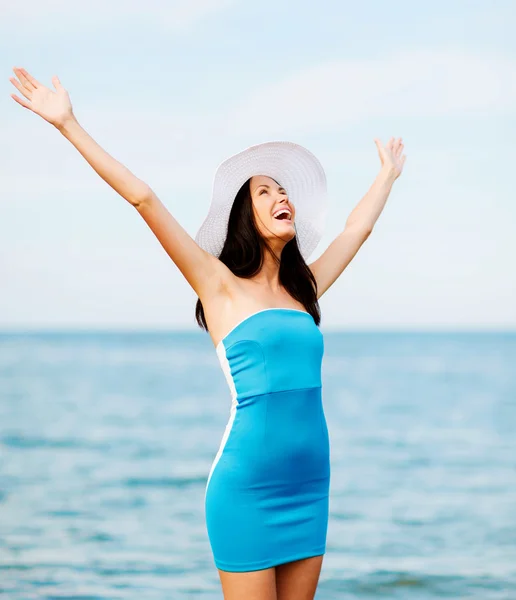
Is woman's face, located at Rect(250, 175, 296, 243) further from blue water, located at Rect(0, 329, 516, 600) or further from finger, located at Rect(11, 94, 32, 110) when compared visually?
blue water, located at Rect(0, 329, 516, 600)

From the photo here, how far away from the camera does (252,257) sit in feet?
9.62

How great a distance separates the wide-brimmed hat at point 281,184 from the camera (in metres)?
3.00

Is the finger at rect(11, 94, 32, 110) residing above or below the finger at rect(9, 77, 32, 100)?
below

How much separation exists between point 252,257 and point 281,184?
380 mm

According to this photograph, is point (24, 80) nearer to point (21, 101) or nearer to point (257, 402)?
point (21, 101)

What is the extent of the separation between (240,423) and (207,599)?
3.85 m

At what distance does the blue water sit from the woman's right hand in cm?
414

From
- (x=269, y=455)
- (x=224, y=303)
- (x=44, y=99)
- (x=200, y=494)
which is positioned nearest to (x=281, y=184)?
(x=224, y=303)

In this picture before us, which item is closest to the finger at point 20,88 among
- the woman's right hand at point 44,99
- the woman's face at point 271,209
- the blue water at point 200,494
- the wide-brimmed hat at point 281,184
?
the woman's right hand at point 44,99

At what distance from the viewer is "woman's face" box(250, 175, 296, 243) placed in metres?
2.90

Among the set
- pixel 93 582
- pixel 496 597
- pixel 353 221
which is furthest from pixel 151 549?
pixel 353 221

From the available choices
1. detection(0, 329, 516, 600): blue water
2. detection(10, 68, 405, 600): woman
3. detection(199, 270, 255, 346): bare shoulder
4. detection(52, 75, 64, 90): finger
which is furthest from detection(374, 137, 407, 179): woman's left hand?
detection(0, 329, 516, 600): blue water

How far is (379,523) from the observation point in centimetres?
854

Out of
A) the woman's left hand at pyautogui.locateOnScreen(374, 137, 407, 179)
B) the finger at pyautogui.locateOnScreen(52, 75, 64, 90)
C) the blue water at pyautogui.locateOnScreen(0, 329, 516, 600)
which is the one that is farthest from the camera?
the blue water at pyautogui.locateOnScreen(0, 329, 516, 600)
